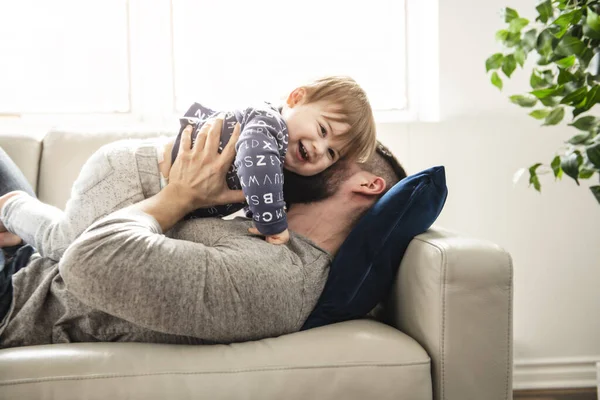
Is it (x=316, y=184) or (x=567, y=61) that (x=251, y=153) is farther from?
(x=567, y=61)

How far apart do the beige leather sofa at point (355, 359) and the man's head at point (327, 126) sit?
0.34 metres

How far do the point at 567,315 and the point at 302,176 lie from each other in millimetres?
1533

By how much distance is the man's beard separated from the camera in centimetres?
159

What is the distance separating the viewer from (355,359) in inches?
48.5

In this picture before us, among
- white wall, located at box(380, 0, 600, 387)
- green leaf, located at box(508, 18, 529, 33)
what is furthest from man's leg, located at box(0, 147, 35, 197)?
green leaf, located at box(508, 18, 529, 33)

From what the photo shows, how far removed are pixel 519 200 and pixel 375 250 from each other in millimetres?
1286

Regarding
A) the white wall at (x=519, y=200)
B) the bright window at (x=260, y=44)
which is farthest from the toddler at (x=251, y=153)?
the bright window at (x=260, y=44)

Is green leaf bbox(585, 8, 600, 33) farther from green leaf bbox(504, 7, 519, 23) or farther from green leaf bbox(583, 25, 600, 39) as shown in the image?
green leaf bbox(504, 7, 519, 23)

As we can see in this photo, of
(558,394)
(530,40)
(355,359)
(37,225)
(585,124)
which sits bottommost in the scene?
(558,394)

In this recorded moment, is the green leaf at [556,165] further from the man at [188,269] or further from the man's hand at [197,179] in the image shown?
the man's hand at [197,179]

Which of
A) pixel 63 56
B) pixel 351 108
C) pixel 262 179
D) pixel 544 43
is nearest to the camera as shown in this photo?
pixel 262 179

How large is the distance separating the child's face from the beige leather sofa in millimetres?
350

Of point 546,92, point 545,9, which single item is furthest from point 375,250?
point 545,9

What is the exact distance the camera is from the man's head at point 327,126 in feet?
5.09
